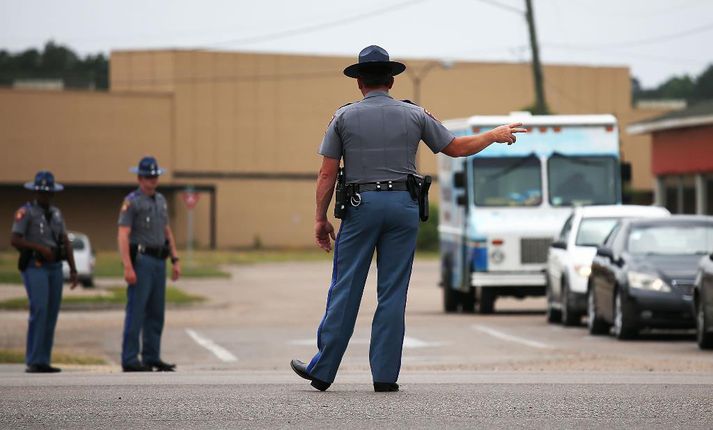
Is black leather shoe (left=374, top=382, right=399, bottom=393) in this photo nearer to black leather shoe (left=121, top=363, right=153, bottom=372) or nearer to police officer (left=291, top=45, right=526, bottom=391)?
police officer (left=291, top=45, right=526, bottom=391)

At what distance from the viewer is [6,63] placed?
138250 millimetres

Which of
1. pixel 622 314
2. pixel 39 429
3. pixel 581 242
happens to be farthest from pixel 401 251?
pixel 581 242

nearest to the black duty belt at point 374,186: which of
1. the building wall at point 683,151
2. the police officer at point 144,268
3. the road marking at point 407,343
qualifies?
the police officer at point 144,268

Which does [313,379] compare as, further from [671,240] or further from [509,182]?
[509,182]

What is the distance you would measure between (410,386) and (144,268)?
5.19m

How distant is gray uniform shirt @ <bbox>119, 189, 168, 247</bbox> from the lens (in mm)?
15320

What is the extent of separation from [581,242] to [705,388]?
13807mm

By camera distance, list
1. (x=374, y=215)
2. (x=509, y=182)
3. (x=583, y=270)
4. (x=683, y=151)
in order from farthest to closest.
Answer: (x=683, y=151) → (x=509, y=182) → (x=583, y=270) → (x=374, y=215)

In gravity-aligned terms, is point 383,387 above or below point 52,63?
below

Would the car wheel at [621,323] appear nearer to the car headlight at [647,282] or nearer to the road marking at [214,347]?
the car headlight at [647,282]

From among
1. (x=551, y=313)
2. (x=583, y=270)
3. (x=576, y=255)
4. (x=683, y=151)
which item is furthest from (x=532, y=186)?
(x=683, y=151)

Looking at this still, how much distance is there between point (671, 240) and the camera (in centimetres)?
2089

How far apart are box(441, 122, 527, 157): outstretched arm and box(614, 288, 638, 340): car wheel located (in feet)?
33.1

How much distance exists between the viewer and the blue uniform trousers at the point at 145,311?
15.2 m
